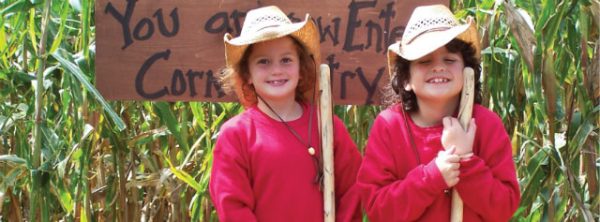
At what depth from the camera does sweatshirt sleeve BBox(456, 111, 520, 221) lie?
1.68 metres

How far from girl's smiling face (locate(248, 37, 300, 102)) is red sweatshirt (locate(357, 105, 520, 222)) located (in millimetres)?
182

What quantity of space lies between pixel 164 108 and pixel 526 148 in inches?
33.8

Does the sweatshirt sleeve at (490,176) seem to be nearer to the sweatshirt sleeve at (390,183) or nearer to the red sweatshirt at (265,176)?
the sweatshirt sleeve at (390,183)

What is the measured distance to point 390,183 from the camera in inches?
69.2

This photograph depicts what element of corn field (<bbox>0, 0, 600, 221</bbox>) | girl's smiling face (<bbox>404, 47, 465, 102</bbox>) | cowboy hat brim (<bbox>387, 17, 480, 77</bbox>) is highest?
cowboy hat brim (<bbox>387, 17, 480, 77</bbox>)

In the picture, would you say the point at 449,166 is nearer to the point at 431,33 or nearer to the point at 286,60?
the point at 431,33

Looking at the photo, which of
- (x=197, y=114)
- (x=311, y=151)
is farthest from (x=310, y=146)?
(x=197, y=114)

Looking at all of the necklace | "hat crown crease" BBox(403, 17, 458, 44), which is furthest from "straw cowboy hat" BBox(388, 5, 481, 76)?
the necklace

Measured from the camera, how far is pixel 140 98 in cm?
213

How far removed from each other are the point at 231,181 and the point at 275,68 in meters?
0.22

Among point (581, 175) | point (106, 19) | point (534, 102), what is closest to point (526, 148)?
point (534, 102)

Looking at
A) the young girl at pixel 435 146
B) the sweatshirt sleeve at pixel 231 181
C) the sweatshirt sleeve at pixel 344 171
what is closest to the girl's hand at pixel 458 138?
the young girl at pixel 435 146

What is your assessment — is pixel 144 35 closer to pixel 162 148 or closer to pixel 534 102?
pixel 162 148

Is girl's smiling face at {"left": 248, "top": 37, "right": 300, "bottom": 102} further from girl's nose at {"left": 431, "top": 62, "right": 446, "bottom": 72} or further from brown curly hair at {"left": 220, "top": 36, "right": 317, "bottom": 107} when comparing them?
girl's nose at {"left": 431, "top": 62, "right": 446, "bottom": 72}
